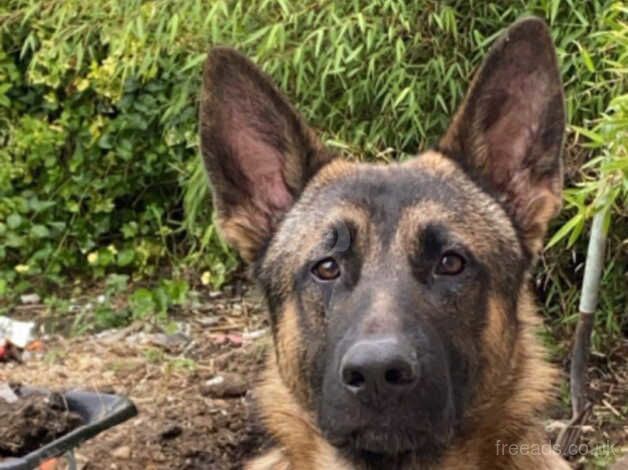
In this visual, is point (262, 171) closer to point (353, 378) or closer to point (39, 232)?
point (353, 378)

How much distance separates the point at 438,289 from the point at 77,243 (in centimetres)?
503

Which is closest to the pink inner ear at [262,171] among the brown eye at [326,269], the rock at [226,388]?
the brown eye at [326,269]

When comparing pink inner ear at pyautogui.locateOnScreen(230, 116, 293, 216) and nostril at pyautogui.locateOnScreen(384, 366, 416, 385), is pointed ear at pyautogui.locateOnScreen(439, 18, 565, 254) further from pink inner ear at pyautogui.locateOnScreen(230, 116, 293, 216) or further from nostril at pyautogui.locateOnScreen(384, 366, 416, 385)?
nostril at pyautogui.locateOnScreen(384, 366, 416, 385)

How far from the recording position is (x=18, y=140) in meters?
8.48

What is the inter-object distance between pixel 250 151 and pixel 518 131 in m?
0.86

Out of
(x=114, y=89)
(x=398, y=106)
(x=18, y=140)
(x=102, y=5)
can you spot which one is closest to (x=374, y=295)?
(x=398, y=106)

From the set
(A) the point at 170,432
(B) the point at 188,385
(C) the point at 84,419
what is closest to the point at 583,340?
(A) the point at 170,432

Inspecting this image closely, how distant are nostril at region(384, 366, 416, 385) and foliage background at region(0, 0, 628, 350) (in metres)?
1.22

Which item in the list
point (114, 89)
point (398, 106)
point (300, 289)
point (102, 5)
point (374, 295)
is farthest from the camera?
point (114, 89)

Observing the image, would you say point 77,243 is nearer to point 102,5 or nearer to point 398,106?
point 102,5

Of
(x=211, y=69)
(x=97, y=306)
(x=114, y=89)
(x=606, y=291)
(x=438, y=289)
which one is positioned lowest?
(x=97, y=306)

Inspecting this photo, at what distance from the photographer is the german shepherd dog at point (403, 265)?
365 cm

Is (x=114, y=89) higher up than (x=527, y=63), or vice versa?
(x=527, y=63)

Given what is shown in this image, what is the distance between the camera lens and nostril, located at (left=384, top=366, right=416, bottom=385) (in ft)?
11.4
